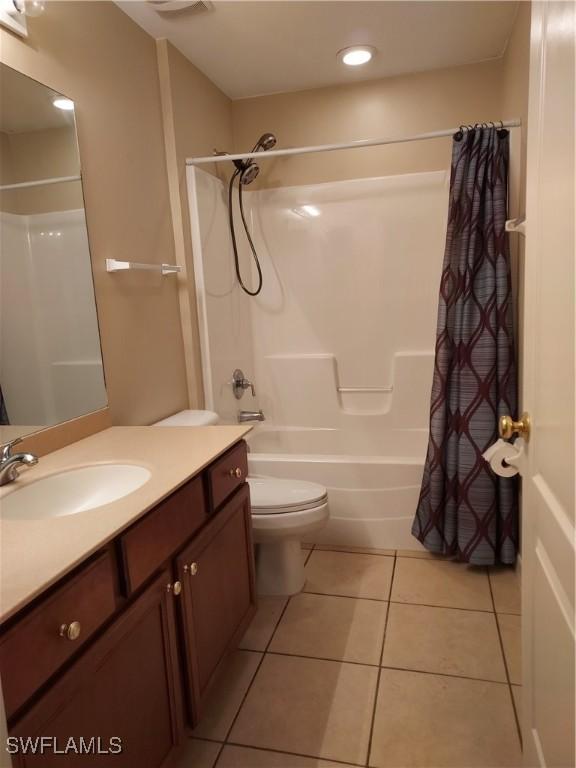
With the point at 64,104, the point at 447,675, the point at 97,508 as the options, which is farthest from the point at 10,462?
the point at 447,675

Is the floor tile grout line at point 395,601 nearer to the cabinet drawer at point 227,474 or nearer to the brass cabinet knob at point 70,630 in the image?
the cabinet drawer at point 227,474

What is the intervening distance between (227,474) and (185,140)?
5.60 ft

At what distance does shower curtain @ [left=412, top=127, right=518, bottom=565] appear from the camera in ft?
7.02

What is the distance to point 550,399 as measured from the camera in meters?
0.94

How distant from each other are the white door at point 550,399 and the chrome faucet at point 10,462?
1.22m

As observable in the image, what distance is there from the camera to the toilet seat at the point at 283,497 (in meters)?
2.02

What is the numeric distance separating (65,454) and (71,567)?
74 centimetres

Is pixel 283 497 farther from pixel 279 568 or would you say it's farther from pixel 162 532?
pixel 162 532

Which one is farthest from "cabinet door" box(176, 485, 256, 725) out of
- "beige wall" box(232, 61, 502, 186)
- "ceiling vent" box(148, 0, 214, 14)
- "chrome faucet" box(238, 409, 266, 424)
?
"beige wall" box(232, 61, 502, 186)

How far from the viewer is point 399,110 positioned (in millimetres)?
2760

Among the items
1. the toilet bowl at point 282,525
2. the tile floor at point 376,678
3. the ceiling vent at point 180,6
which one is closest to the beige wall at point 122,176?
the ceiling vent at point 180,6

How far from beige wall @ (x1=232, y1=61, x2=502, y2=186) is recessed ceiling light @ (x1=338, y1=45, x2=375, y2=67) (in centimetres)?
26

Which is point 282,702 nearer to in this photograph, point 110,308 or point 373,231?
point 110,308

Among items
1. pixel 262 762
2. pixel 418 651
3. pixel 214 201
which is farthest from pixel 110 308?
pixel 418 651
